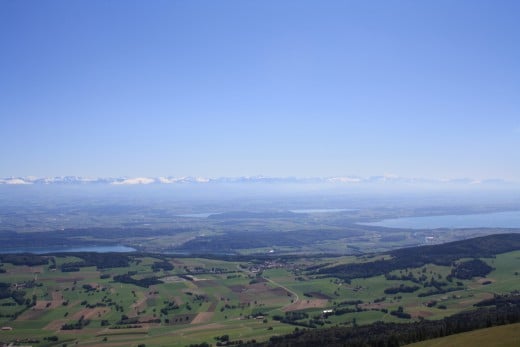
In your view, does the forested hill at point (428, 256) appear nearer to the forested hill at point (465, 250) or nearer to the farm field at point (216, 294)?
the forested hill at point (465, 250)

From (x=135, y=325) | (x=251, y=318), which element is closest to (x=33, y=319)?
(x=135, y=325)

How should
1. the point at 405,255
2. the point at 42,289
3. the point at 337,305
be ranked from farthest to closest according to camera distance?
the point at 405,255
the point at 42,289
the point at 337,305

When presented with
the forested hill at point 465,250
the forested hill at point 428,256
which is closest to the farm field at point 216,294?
the forested hill at point 428,256

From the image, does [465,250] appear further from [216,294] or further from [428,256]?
[216,294]

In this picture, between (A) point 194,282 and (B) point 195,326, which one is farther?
(A) point 194,282

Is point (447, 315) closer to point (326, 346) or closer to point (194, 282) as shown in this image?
point (326, 346)

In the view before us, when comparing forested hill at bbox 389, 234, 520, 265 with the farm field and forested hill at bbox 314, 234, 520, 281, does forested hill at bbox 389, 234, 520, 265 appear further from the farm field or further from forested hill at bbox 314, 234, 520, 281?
the farm field

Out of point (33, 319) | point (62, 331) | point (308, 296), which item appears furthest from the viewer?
point (308, 296)
